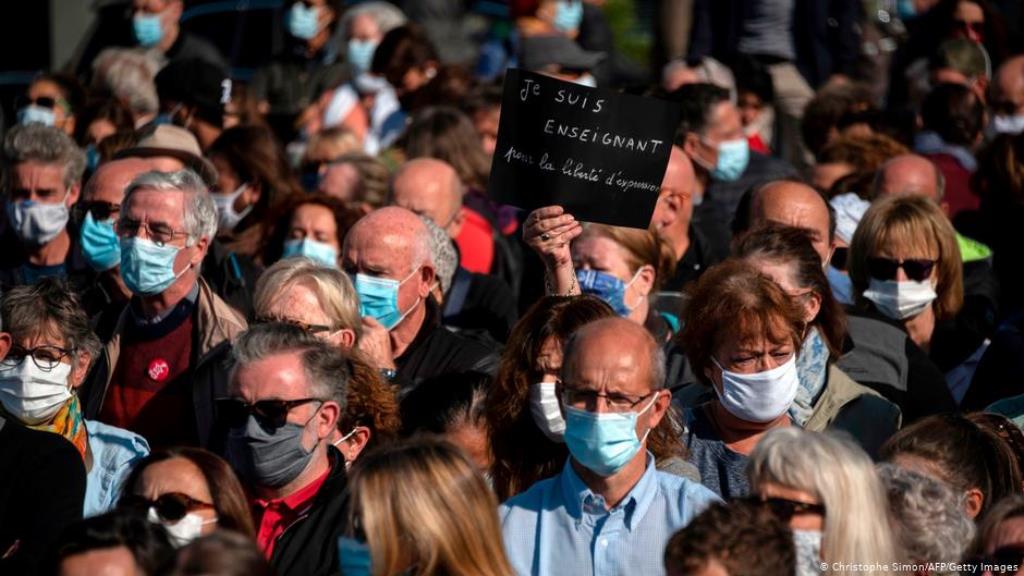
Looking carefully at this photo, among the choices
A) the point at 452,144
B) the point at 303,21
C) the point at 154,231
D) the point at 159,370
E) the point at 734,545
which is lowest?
the point at 303,21

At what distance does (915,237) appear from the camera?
8.19 m

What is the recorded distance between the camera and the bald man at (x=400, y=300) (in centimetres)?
771

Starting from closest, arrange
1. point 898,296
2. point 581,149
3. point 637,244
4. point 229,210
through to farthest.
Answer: point 581,149 < point 637,244 < point 898,296 < point 229,210

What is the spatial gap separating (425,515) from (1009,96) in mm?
7170

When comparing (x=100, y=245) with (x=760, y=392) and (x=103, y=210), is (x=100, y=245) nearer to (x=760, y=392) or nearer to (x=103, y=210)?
(x=103, y=210)

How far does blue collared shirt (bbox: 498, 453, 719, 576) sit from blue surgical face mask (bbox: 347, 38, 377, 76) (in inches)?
337

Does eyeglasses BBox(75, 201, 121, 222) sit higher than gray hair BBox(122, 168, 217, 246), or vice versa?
gray hair BBox(122, 168, 217, 246)

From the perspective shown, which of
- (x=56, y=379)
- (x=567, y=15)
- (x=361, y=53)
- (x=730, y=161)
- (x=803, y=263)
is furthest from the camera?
(x=567, y=15)

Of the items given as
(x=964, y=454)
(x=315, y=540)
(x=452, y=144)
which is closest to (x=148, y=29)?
(x=452, y=144)

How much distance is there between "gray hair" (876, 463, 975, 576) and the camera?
5.40 meters

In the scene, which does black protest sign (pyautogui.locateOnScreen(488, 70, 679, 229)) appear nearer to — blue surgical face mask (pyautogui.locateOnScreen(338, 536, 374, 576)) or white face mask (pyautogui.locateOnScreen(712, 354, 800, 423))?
white face mask (pyautogui.locateOnScreen(712, 354, 800, 423))

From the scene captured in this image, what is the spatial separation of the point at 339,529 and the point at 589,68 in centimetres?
734

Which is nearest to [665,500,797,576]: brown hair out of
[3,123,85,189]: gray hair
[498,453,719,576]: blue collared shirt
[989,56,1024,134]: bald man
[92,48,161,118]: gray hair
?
[498,453,719,576]: blue collared shirt

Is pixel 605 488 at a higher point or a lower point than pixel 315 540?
higher
